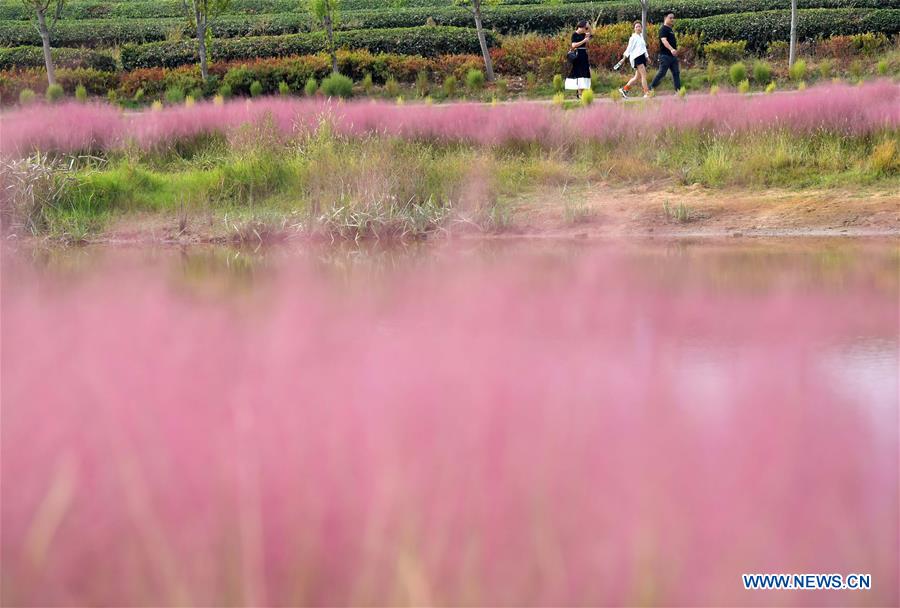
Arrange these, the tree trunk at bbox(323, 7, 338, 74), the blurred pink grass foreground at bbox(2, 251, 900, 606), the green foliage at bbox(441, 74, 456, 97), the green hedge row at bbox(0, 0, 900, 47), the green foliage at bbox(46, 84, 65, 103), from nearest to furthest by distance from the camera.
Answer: the blurred pink grass foreground at bbox(2, 251, 900, 606), the green foliage at bbox(46, 84, 65, 103), the green foliage at bbox(441, 74, 456, 97), the tree trunk at bbox(323, 7, 338, 74), the green hedge row at bbox(0, 0, 900, 47)

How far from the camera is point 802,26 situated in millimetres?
20531

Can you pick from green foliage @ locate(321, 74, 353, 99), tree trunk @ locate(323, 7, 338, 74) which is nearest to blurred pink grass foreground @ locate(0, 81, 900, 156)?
green foliage @ locate(321, 74, 353, 99)

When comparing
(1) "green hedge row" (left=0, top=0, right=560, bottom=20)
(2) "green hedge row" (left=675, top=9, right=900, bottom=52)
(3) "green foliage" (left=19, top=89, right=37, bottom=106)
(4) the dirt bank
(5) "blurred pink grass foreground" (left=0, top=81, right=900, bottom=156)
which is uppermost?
(1) "green hedge row" (left=0, top=0, right=560, bottom=20)

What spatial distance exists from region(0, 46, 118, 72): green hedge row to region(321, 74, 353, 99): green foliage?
6.09m

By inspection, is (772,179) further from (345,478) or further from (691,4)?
(691,4)

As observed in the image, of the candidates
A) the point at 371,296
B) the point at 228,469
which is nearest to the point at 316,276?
the point at 371,296

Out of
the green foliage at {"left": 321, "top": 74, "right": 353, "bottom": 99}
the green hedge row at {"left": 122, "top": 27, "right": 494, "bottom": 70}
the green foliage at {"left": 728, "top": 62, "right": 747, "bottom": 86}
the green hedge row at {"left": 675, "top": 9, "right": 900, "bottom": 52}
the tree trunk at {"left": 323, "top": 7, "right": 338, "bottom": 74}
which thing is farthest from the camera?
the green hedge row at {"left": 122, "top": 27, "right": 494, "bottom": 70}

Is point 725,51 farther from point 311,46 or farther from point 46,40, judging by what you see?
point 46,40

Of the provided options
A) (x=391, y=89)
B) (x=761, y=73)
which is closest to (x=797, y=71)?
(x=761, y=73)

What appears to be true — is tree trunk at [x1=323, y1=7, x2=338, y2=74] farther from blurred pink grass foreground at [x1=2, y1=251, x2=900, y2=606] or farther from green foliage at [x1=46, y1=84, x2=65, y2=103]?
blurred pink grass foreground at [x1=2, y1=251, x2=900, y2=606]

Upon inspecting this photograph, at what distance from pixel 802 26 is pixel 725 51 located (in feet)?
6.45

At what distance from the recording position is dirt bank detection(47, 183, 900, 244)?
781cm

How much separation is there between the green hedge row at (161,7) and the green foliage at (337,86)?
11.4 m

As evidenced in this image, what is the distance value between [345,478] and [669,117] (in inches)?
345
